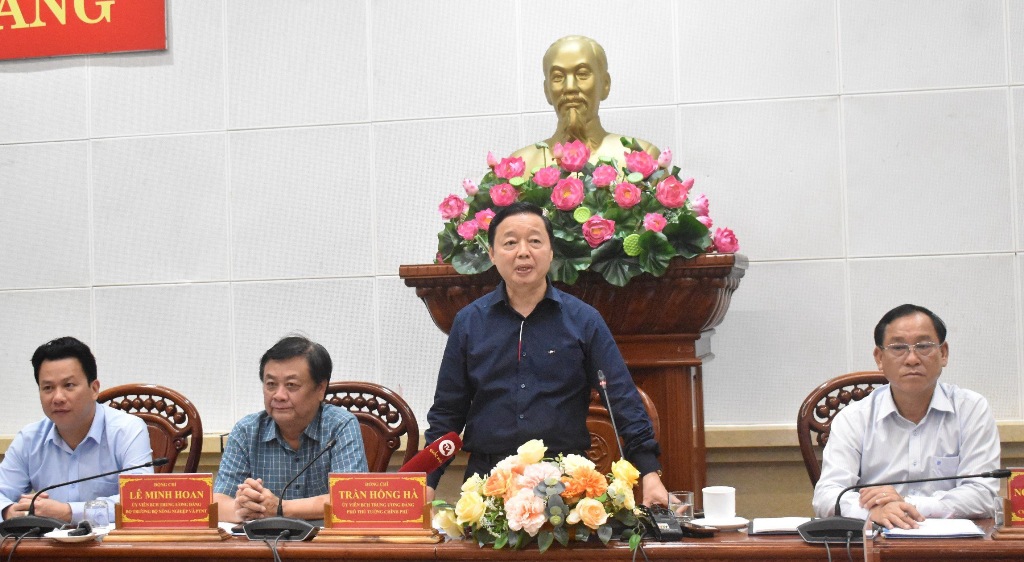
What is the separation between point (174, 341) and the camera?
12.4ft

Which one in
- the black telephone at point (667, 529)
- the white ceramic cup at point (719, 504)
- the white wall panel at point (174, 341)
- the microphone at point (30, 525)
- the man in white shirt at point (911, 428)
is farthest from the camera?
the white wall panel at point (174, 341)

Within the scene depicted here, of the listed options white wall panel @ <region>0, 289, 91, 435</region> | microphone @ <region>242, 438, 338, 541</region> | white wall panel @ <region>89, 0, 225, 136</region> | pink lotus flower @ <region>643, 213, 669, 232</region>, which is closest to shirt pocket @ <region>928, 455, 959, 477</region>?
pink lotus flower @ <region>643, 213, 669, 232</region>

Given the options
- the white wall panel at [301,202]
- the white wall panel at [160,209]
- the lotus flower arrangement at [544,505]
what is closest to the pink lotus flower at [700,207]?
the lotus flower arrangement at [544,505]

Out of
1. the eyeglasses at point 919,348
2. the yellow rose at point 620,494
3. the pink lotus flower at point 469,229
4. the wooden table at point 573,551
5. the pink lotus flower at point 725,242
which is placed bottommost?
the wooden table at point 573,551

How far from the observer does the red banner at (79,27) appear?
379cm

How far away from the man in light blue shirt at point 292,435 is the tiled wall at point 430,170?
4.28ft

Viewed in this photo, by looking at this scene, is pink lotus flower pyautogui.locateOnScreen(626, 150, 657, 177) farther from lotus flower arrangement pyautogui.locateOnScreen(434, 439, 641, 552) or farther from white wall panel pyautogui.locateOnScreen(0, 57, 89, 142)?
white wall panel pyautogui.locateOnScreen(0, 57, 89, 142)

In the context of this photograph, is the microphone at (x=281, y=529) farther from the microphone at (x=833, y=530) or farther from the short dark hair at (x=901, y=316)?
the short dark hair at (x=901, y=316)

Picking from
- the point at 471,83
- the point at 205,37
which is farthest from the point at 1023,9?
the point at 205,37

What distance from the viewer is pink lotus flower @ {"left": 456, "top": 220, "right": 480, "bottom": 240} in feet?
8.68

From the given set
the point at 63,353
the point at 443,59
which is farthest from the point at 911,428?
the point at 443,59

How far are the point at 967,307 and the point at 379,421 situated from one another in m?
1.97

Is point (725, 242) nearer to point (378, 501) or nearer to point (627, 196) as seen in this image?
point (627, 196)

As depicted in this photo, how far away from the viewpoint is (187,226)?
378cm
